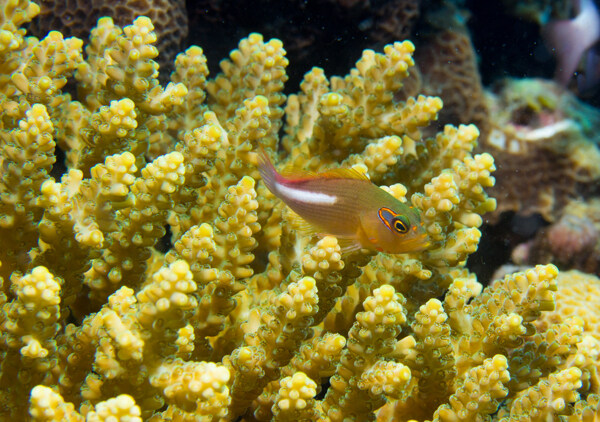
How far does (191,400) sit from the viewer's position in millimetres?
1778

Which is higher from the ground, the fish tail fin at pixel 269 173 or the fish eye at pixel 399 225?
the fish tail fin at pixel 269 173

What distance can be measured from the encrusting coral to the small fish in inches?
5.9

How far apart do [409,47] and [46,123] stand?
2.30 meters

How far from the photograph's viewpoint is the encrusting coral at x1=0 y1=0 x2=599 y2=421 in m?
1.85

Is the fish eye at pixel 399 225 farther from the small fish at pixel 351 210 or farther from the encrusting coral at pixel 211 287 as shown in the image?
the encrusting coral at pixel 211 287

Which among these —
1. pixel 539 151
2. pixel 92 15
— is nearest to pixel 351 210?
pixel 92 15

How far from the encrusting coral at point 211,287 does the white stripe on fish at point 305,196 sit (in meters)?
0.17

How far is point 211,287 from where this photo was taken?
96.4 inches

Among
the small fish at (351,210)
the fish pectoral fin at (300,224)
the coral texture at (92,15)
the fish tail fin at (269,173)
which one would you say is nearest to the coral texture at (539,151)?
the small fish at (351,210)

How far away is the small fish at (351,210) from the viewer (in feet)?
7.81

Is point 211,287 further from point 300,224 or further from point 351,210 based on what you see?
point 351,210

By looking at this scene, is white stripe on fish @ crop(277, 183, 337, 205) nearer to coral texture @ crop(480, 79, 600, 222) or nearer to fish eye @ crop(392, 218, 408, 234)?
fish eye @ crop(392, 218, 408, 234)

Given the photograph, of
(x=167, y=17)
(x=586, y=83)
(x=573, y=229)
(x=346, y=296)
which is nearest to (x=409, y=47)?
(x=346, y=296)

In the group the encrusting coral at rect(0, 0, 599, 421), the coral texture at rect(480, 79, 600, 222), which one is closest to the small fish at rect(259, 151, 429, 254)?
the encrusting coral at rect(0, 0, 599, 421)
